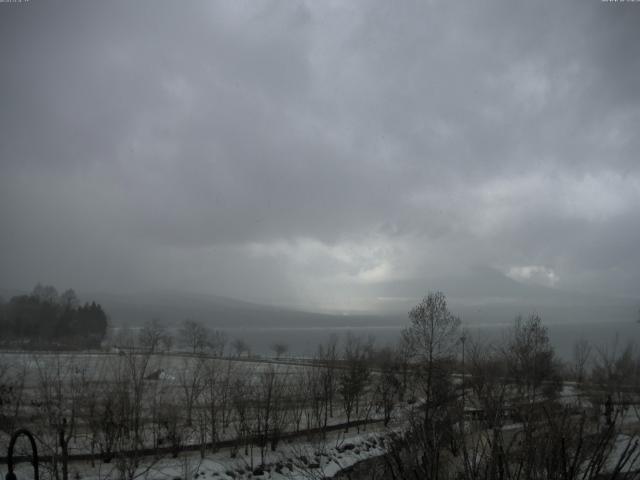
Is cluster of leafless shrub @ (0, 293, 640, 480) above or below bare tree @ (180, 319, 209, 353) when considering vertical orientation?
above

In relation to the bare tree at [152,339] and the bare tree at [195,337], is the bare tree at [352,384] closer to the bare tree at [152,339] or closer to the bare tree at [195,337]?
the bare tree at [152,339]

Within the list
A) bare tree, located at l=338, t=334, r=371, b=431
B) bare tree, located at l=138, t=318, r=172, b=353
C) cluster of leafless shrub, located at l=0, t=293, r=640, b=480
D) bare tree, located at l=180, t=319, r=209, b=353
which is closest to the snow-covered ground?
cluster of leafless shrub, located at l=0, t=293, r=640, b=480

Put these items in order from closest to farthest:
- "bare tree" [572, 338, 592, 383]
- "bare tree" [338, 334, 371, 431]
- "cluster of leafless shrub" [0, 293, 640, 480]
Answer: "cluster of leafless shrub" [0, 293, 640, 480], "bare tree" [338, 334, 371, 431], "bare tree" [572, 338, 592, 383]

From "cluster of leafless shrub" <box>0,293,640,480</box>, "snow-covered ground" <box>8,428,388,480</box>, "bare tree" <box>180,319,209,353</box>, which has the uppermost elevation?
"cluster of leafless shrub" <box>0,293,640,480</box>

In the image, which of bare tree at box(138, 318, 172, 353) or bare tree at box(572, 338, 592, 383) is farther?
bare tree at box(138, 318, 172, 353)

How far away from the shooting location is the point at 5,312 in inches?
4045

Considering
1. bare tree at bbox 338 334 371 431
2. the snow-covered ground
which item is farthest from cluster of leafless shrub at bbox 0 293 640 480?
the snow-covered ground

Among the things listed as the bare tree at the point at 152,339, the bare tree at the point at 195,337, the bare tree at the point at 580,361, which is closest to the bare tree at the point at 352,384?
the bare tree at the point at 580,361

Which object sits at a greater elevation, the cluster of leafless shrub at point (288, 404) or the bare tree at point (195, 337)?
the cluster of leafless shrub at point (288, 404)

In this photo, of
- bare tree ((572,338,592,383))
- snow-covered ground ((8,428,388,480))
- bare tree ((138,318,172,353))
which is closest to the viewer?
snow-covered ground ((8,428,388,480))

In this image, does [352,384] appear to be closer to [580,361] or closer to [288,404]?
[288,404]

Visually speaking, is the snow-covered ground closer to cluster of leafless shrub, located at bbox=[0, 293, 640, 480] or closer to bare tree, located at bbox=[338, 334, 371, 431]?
cluster of leafless shrub, located at bbox=[0, 293, 640, 480]

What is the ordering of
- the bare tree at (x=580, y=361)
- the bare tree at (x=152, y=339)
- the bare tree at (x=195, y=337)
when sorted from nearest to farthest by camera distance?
the bare tree at (x=580, y=361), the bare tree at (x=152, y=339), the bare tree at (x=195, y=337)

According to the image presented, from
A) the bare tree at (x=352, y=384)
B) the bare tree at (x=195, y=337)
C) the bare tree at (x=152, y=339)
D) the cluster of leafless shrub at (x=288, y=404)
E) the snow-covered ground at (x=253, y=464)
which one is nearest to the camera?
the cluster of leafless shrub at (x=288, y=404)
